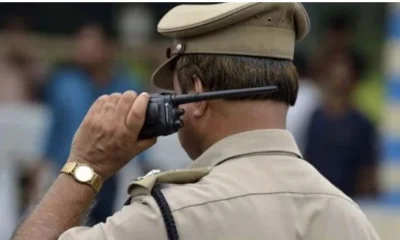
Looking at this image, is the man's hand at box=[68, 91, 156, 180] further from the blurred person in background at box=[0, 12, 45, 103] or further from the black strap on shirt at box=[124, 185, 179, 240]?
the blurred person in background at box=[0, 12, 45, 103]

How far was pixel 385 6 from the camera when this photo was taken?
8000 mm

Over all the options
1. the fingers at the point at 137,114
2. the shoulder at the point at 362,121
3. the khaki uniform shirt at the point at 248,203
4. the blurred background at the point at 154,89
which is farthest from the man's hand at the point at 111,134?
the shoulder at the point at 362,121

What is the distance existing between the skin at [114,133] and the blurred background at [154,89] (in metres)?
4.61

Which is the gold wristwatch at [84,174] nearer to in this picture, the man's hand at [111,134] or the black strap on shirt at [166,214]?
the man's hand at [111,134]

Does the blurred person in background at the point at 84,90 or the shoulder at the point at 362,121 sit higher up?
the blurred person in background at the point at 84,90

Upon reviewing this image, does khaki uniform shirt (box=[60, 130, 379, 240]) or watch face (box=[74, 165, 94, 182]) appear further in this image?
watch face (box=[74, 165, 94, 182])

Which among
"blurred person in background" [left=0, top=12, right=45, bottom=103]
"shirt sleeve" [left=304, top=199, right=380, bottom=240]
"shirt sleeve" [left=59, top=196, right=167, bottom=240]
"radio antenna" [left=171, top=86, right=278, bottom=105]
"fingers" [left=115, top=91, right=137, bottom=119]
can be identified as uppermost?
"radio antenna" [left=171, top=86, right=278, bottom=105]

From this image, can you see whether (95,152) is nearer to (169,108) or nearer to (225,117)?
(169,108)

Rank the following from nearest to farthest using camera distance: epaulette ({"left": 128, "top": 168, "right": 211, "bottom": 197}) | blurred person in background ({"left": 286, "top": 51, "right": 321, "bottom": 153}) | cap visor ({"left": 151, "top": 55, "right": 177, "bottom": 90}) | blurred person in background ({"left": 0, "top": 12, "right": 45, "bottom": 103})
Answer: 1. epaulette ({"left": 128, "top": 168, "right": 211, "bottom": 197})
2. cap visor ({"left": 151, "top": 55, "right": 177, "bottom": 90})
3. blurred person in background ({"left": 286, "top": 51, "right": 321, "bottom": 153})
4. blurred person in background ({"left": 0, "top": 12, "right": 45, "bottom": 103})

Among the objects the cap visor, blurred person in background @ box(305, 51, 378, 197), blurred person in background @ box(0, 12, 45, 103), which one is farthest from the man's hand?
blurred person in background @ box(0, 12, 45, 103)

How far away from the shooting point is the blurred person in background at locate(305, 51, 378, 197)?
756cm

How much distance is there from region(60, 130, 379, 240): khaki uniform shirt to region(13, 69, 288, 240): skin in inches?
1.5

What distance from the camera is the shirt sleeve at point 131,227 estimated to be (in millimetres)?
2432

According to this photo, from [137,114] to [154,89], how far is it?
509 centimetres
